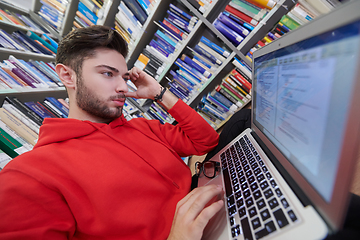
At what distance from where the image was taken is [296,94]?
Result: 0.39 m

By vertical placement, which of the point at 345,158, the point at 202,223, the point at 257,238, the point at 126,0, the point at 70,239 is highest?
the point at 126,0

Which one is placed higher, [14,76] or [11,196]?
[11,196]

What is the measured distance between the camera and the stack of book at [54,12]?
1.71 metres

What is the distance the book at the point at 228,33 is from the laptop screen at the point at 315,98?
832 mm

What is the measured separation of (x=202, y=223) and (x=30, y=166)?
23.3 inches

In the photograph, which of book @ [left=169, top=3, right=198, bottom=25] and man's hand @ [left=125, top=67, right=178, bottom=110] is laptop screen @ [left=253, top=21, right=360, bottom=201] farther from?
book @ [left=169, top=3, right=198, bottom=25]

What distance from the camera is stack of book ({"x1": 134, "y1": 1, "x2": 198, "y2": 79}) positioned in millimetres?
1331

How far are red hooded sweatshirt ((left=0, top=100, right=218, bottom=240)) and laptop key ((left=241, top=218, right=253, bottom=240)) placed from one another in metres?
0.34

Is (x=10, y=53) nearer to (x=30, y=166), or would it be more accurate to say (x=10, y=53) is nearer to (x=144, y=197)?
(x=30, y=166)

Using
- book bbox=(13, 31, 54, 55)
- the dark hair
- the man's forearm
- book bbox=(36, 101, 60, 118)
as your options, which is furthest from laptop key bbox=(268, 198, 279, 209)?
book bbox=(13, 31, 54, 55)

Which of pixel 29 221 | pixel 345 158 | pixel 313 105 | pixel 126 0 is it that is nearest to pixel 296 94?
pixel 313 105

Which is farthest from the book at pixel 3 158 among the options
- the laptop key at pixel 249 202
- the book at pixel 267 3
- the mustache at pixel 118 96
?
the book at pixel 267 3

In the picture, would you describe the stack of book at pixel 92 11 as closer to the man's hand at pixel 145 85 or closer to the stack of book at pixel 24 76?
the stack of book at pixel 24 76

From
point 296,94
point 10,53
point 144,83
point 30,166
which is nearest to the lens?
point 296,94
